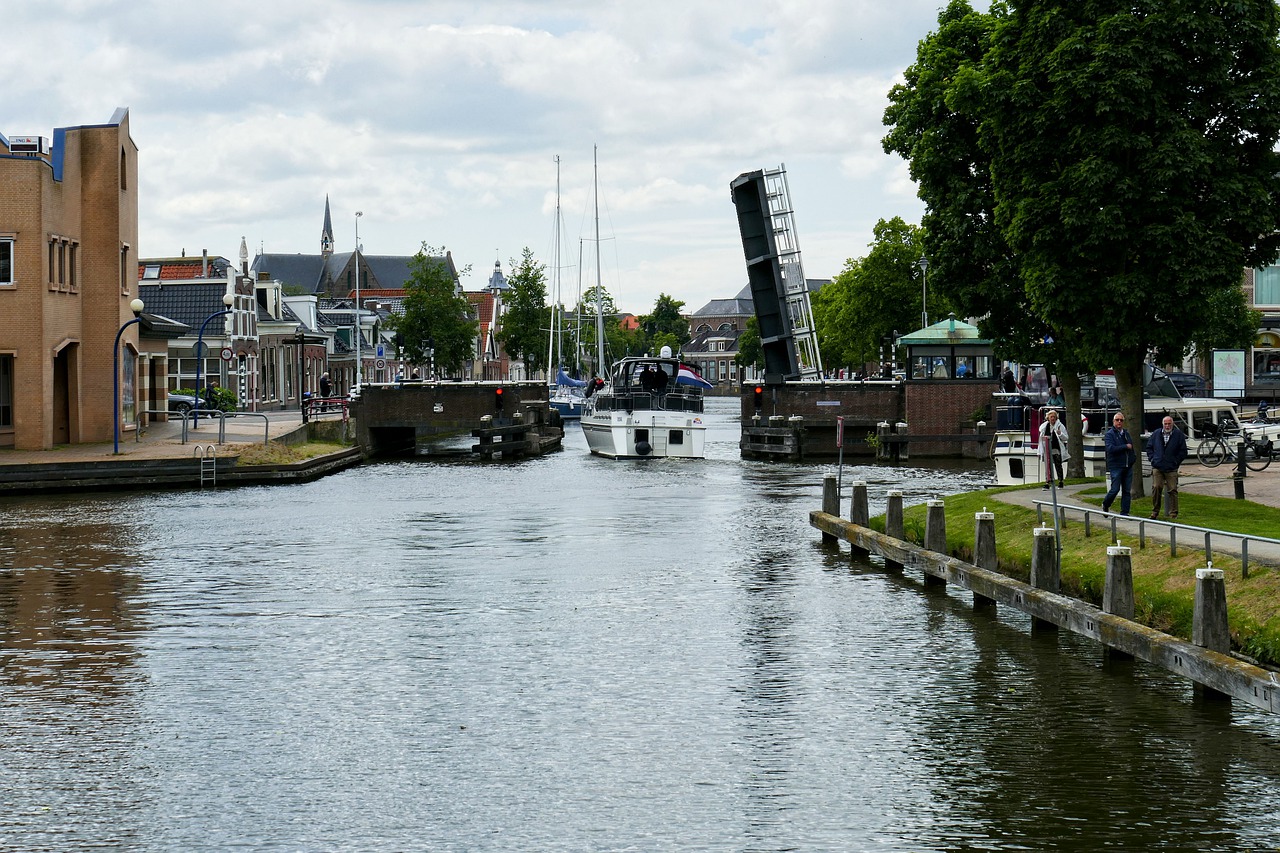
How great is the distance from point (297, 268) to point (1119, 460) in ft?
459

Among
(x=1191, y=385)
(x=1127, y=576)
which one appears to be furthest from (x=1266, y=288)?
(x=1127, y=576)

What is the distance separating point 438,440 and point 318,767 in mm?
65890

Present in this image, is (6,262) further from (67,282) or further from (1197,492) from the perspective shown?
(1197,492)

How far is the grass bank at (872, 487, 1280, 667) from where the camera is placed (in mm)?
14281

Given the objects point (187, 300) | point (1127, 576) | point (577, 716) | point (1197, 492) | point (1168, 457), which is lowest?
point (577, 716)

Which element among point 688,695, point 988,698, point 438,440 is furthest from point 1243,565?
point 438,440

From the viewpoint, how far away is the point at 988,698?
14.8m

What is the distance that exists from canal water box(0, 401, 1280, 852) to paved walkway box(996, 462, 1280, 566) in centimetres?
156

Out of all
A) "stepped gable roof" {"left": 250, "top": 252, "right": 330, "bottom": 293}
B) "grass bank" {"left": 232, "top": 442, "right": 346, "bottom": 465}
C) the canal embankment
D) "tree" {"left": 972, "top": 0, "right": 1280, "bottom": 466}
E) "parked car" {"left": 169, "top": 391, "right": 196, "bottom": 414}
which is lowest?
the canal embankment

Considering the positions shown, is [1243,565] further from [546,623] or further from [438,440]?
[438,440]

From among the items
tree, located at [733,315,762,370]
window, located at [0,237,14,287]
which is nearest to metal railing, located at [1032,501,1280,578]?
window, located at [0,237,14,287]

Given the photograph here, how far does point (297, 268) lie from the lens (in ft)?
508

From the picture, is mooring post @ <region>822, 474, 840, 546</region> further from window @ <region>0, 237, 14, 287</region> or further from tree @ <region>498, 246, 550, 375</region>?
tree @ <region>498, 246, 550, 375</region>

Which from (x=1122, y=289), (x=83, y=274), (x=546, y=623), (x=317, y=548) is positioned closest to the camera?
(x=546, y=623)
